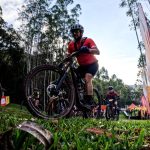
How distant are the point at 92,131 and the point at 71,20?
1597 inches

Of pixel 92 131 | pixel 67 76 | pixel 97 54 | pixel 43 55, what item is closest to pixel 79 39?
pixel 97 54

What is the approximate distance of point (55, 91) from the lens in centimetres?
455

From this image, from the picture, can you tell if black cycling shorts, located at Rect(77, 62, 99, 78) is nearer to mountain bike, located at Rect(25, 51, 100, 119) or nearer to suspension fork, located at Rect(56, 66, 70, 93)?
mountain bike, located at Rect(25, 51, 100, 119)

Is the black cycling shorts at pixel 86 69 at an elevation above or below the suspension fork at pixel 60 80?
above

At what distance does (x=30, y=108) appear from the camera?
13.9ft

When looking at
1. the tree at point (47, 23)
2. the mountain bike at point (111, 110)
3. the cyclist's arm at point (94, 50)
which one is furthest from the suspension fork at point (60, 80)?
the tree at point (47, 23)

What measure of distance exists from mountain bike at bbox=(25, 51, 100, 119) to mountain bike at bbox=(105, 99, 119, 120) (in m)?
9.05

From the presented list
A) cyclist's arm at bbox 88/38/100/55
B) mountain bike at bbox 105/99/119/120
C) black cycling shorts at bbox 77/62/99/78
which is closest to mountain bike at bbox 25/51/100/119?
black cycling shorts at bbox 77/62/99/78

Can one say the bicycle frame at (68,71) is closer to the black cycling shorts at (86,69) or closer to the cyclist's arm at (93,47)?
the black cycling shorts at (86,69)

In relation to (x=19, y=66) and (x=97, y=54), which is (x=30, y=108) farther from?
(x=19, y=66)

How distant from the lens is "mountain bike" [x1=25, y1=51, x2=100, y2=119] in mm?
4332

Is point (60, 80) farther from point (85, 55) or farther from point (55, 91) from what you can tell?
point (85, 55)

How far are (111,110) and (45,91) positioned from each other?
9.76 metres

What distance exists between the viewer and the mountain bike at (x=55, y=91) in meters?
4.33
